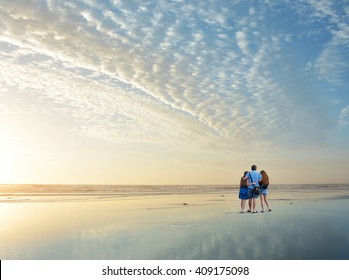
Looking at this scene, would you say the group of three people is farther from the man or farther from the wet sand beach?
the wet sand beach

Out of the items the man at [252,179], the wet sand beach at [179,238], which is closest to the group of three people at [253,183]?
the man at [252,179]

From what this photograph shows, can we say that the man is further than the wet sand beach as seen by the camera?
Yes

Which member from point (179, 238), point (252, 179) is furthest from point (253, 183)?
point (179, 238)

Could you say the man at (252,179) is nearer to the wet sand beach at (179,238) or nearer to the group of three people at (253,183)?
the group of three people at (253,183)

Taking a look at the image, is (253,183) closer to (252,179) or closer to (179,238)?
(252,179)

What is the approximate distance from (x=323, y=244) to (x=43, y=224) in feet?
37.6

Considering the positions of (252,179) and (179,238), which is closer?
(179,238)

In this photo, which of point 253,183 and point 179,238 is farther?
point 253,183

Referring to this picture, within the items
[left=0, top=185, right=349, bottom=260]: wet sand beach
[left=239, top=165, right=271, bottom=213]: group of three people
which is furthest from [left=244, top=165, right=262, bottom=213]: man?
[left=0, top=185, right=349, bottom=260]: wet sand beach

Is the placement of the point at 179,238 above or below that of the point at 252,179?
below
